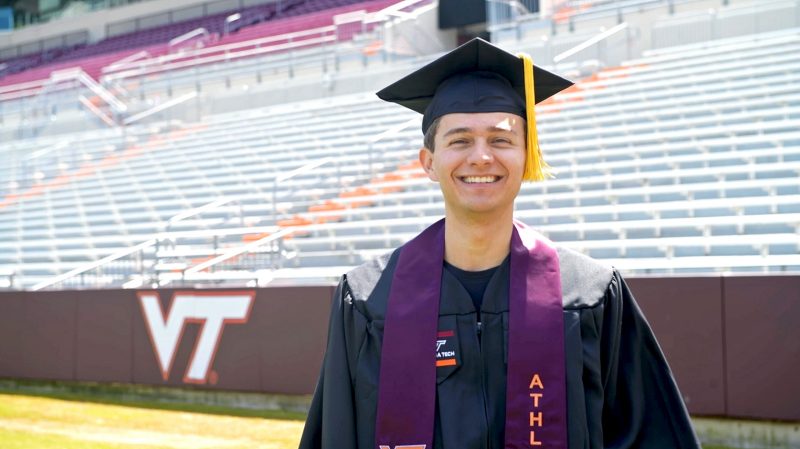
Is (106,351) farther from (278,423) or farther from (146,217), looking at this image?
(146,217)

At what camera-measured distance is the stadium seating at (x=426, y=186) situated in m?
7.79

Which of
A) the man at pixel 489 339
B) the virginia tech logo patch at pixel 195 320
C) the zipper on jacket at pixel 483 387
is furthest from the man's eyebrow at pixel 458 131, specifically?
the virginia tech logo patch at pixel 195 320

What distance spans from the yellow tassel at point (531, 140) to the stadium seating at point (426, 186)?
4.55m

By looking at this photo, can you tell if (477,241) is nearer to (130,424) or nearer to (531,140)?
(531,140)

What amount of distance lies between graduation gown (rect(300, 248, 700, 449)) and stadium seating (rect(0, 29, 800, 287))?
4535 mm

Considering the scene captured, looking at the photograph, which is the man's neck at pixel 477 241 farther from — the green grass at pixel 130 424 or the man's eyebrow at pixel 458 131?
the green grass at pixel 130 424

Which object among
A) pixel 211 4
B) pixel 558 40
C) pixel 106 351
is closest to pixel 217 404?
pixel 106 351

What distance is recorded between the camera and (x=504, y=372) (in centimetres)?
201

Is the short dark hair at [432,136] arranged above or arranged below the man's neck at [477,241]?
above

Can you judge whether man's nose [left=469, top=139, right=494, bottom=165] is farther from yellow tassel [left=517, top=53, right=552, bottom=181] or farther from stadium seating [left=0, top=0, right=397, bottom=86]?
stadium seating [left=0, top=0, right=397, bottom=86]

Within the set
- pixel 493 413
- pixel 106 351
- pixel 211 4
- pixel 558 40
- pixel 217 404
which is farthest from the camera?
pixel 211 4

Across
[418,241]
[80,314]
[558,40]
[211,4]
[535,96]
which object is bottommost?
[80,314]

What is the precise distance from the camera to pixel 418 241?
2178mm

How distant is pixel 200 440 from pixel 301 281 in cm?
258
